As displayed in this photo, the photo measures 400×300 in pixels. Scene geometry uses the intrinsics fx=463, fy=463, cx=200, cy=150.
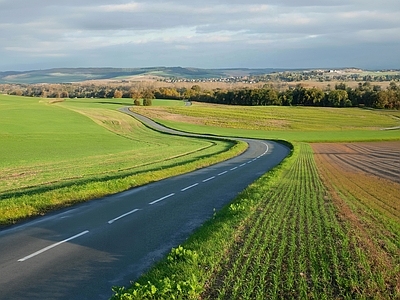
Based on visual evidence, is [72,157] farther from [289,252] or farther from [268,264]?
[268,264]

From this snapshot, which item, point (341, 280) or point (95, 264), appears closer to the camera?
point (341, 280)

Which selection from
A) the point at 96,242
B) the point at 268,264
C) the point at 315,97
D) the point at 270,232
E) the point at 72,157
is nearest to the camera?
the point at 268,264

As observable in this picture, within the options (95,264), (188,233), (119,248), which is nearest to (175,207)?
(188,233)

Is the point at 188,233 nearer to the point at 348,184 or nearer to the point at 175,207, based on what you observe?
the point at 175,207

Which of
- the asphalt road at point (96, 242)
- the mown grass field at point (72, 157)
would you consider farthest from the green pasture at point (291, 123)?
the asphalt road at point (96, 242)

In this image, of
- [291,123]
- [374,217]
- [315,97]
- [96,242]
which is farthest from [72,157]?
[315,97]

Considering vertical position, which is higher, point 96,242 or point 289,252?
point 289,252
